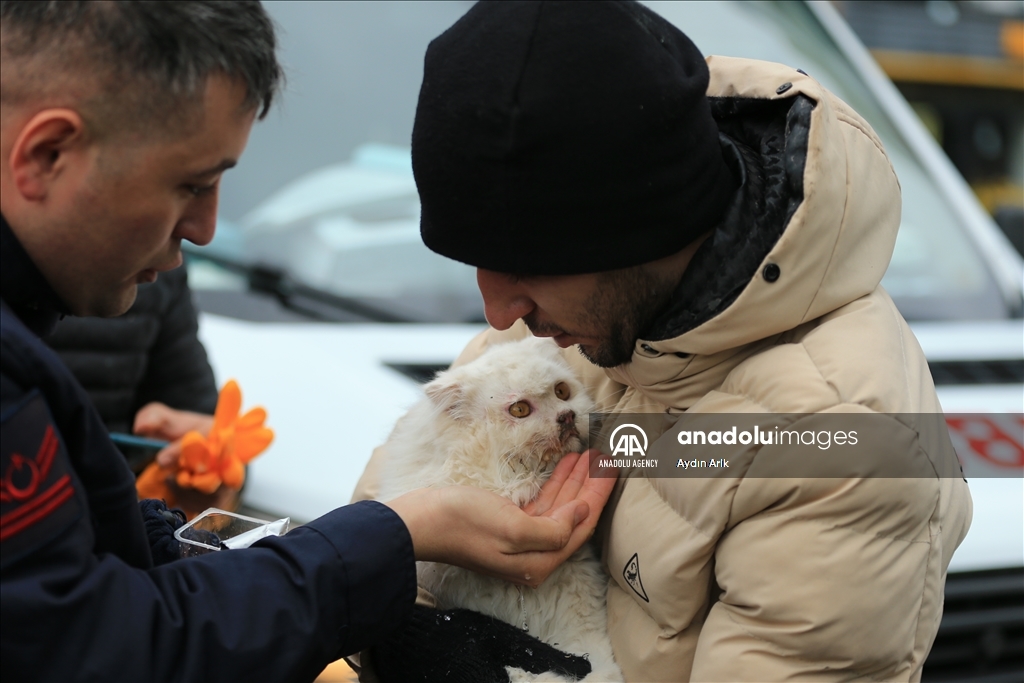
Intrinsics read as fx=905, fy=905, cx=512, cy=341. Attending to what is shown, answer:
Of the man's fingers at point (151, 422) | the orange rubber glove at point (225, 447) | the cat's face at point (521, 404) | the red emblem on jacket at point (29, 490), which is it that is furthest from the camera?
the man's fingers at point (151, 422)

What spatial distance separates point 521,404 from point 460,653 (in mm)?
636

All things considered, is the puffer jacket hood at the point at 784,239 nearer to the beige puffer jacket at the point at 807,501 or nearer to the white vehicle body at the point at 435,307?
the beige puffer jacket at the point at 807,501

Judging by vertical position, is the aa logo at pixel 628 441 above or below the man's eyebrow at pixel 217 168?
below

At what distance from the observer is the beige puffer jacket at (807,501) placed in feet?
4.56

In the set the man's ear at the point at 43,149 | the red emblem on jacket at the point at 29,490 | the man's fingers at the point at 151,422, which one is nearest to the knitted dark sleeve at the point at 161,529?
the red emblem on jacket at the point at 29,490

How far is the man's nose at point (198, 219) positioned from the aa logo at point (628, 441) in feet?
2.94

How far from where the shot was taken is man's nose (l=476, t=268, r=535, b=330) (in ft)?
5.57

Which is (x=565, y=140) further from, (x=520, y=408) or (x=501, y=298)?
(x=520, y=408)

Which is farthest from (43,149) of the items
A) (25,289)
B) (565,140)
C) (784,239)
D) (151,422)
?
(151,422)

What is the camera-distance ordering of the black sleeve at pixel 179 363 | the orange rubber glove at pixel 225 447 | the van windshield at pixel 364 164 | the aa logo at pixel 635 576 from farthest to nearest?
the van windshield at pixel 364 164 < the black sleeve at pixel 179 363 < the orange rubber glove at pixel 225 447 < the aa logo at pixel 635 576

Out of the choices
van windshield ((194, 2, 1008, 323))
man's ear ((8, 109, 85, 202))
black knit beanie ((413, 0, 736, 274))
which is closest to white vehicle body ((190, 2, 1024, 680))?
van windshield ((194, 2, 1008, 323))

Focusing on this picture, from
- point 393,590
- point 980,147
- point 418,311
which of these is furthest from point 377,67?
point 980,147

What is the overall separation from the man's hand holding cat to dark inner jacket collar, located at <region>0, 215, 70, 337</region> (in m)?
0.66

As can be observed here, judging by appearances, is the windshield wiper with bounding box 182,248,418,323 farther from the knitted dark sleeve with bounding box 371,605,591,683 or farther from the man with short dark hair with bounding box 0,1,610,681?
the man with short dark hair with bounding box 0,1,610,681
